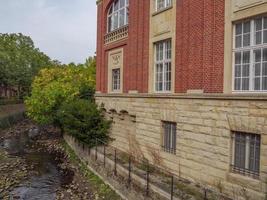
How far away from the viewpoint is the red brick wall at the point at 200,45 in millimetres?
12891

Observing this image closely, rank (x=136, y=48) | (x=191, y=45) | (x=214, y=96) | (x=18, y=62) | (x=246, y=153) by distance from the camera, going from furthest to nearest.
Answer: (x=18, y=62)
(x=136, y=48)
(x=191, y=45)
(x=214, y=96)
(x=246, y=153)

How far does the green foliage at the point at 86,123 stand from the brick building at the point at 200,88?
2.17 meters

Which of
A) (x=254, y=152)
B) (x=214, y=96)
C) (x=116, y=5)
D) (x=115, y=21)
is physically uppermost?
(x=116, y=5)

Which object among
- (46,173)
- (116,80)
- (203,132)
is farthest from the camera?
(116,80)

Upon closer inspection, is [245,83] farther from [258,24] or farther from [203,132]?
[203,132]

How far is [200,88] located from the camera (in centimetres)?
1380

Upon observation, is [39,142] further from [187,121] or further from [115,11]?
[187,121]

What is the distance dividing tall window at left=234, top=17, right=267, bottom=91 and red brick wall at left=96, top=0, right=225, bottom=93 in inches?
25.2

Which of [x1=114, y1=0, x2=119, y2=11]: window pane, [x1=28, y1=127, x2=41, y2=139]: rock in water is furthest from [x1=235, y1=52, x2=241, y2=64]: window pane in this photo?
[x1=28, y1=127, x2=41, y2=139]: rock in water

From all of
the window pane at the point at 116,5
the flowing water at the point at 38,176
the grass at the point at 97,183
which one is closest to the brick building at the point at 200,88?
the window pane at the point at 116,5

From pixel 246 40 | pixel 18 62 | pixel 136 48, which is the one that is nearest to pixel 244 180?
pixel 246 40

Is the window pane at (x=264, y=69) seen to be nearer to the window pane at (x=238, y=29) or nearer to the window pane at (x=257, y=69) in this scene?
the window pane at (x=257, y=69)

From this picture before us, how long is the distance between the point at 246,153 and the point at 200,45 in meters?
4.44

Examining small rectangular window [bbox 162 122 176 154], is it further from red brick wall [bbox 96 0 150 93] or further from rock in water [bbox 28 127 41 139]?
rock in water [bbox 28 127 41 139]
